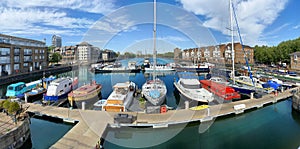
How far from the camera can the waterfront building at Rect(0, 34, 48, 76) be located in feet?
95.3

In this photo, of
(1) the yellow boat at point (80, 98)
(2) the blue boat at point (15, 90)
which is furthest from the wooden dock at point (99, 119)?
(2) the blue boat at point (15, 90)

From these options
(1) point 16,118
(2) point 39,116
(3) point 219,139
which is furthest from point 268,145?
(2) point 39,116

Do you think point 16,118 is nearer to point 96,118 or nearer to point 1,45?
point 96,118

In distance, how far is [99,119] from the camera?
10.4 meters

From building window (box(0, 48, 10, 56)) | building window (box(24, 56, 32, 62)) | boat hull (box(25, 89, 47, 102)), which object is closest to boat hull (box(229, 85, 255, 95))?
boat hull (box(25, 89, 47, 102))

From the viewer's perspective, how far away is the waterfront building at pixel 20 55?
2906 centimetres

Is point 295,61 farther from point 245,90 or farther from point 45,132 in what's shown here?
point 45,132

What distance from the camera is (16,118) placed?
9.41 meters

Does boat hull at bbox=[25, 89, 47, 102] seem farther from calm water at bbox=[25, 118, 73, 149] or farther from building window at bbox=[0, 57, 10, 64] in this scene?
building window at bbox=[0, 57, 10, 64]

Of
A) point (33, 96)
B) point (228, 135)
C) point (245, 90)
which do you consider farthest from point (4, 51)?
point (245, 90)

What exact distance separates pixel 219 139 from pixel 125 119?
547 cm

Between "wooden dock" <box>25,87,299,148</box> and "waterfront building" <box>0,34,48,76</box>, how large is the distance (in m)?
22.5

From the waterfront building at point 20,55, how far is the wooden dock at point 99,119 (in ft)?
73.9

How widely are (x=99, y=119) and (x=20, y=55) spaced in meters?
31.9
